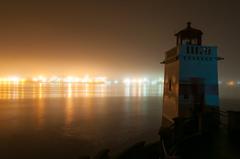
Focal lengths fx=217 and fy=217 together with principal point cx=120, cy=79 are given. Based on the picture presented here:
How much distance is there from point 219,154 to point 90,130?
1644 centimetres

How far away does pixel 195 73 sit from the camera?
13203mm

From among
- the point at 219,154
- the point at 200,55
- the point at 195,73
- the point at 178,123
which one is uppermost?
the point at 200,55

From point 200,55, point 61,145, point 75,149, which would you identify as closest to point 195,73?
point 200,55

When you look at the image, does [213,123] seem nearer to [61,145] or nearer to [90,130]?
[61,145]

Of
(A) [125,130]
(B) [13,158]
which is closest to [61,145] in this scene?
(B) [13,158]

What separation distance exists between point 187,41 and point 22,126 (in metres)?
20.3

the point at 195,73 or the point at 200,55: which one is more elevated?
the point at 200,55

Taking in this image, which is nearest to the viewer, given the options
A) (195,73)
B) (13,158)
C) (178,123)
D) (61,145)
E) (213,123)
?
(178,123)

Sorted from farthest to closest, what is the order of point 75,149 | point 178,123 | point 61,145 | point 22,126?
1. point 22,126
2. point 61,145
3. point 75,149
4. point 178,123

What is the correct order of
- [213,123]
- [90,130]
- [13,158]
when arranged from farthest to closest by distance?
[90,130]
[13,158]
[213,123]

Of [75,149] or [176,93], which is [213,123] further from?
[75,149]

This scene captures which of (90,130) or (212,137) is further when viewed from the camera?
(90,130)

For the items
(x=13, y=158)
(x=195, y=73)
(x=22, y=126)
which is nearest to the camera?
(x=195, y=73)

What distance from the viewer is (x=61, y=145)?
56.7 ft
